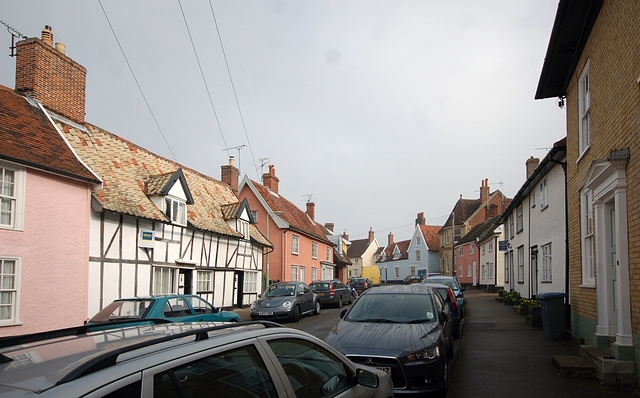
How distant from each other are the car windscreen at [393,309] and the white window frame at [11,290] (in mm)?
8446

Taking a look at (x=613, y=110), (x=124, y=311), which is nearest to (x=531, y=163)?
(x=613, y=110)

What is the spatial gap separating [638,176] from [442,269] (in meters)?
61.0

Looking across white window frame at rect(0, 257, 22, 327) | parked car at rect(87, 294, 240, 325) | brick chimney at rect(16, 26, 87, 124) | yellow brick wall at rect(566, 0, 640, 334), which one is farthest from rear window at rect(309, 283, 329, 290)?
white window frame at rect(0, 257, 22, 327)

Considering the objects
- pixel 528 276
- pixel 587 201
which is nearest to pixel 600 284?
pixel 587 201

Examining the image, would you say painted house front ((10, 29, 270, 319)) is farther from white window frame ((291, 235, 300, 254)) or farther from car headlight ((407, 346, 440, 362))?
car headlight ((407, 346, 440, 362))

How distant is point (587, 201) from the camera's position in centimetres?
1026

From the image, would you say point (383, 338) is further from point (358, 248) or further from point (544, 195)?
point (358, 248)

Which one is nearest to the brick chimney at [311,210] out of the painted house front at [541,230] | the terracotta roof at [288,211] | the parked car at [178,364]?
the terracotta roof at [288,211]

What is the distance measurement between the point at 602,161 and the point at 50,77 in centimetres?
1600

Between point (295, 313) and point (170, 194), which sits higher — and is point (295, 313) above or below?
below

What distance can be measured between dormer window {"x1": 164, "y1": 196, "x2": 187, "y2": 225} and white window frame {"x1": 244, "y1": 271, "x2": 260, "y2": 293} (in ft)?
21.1

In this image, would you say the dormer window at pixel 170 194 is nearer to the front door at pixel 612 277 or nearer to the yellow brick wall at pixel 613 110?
the yellow brick wall at pixel 613 110

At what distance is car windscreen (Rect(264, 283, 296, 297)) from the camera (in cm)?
1958

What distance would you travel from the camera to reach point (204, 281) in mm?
20656
